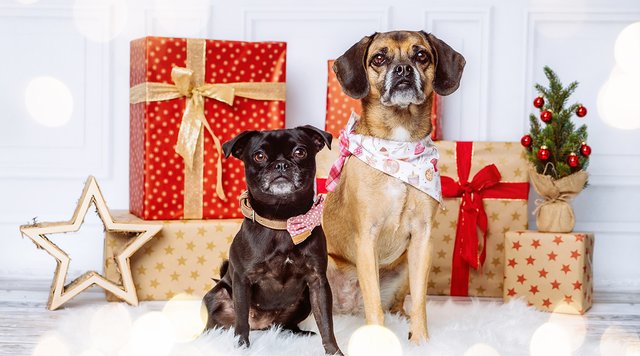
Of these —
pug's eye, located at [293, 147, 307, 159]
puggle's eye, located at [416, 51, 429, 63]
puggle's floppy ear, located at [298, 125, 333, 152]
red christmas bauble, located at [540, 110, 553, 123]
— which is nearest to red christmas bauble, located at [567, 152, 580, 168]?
red christmas bauble, located at [540, 110, 553, 123]

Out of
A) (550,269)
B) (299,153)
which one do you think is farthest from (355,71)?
(550,269)

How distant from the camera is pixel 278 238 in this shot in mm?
2059

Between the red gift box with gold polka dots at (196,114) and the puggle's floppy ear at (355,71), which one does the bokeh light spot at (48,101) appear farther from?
the puggle's floppy ear at (355,71)

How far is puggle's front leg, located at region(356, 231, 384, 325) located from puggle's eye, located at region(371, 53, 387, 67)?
1.78 ft

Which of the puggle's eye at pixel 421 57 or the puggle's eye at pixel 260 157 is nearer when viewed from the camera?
the puggle's eye at pixel 260 157

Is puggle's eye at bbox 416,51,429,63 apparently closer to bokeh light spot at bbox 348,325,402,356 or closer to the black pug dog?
the black pug dog

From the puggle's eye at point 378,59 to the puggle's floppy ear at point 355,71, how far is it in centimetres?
4

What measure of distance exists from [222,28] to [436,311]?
1.71 metres

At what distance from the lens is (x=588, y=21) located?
341cm

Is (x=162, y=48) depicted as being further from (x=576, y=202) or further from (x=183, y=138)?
(x=576, y=202)

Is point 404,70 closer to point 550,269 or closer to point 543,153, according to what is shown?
point 543,153

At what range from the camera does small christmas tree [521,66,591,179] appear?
281 centimetres

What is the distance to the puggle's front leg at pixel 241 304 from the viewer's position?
6.74 feet

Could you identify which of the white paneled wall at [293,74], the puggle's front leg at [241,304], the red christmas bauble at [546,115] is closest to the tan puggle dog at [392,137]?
the puggle's front leg at [241,304]
